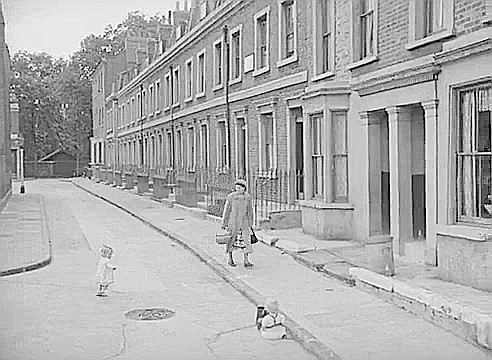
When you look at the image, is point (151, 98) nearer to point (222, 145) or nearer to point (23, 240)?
point (222, 145)

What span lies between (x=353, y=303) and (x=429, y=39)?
4.12 metres

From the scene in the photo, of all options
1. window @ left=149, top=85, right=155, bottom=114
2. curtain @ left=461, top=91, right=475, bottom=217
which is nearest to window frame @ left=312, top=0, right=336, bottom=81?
curtain @ left=461, top=91, right=475, bottom=217

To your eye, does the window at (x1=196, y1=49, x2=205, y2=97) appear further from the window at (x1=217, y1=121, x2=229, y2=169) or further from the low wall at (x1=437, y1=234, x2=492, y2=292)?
the low wall at (x1=437, y1=234, x2=492, y2=292)

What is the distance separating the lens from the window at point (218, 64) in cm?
2503

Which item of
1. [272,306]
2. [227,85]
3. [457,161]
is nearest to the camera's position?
[272,306]

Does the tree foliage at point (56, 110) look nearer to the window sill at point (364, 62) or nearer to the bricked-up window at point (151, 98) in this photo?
the bricked-up window at point (151, 98)

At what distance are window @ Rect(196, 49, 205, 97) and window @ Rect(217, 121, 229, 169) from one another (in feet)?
8.26

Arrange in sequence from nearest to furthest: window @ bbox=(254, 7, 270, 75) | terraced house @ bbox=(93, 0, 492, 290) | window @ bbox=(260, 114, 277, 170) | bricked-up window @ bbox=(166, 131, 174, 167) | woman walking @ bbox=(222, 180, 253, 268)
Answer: terraced house @ bbox=(93, 0, 492, 290) → woman walking @ bbox=(222, 180, 253, 268) → window @ bbox=(254, 7, 270, 75) → window @ bbox=(260, 114, 277, 170) → bricked-up window @ bbox=(166, 131, 174, 167)

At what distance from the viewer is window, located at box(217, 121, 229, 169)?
2519 cm

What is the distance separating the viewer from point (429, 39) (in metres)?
10.5

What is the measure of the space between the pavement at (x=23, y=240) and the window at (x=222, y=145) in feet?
20.5

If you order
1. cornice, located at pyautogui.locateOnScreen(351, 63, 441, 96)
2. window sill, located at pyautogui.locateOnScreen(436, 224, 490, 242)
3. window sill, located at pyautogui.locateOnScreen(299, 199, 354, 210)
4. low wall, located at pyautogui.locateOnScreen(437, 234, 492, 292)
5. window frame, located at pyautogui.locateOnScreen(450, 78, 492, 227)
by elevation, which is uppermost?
cornice, located at pyautogui.locateOnScreen(351, 63, 441, 96)

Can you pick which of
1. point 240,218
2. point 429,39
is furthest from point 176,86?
point 429,39

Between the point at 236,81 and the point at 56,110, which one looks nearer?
the point at 236,81
